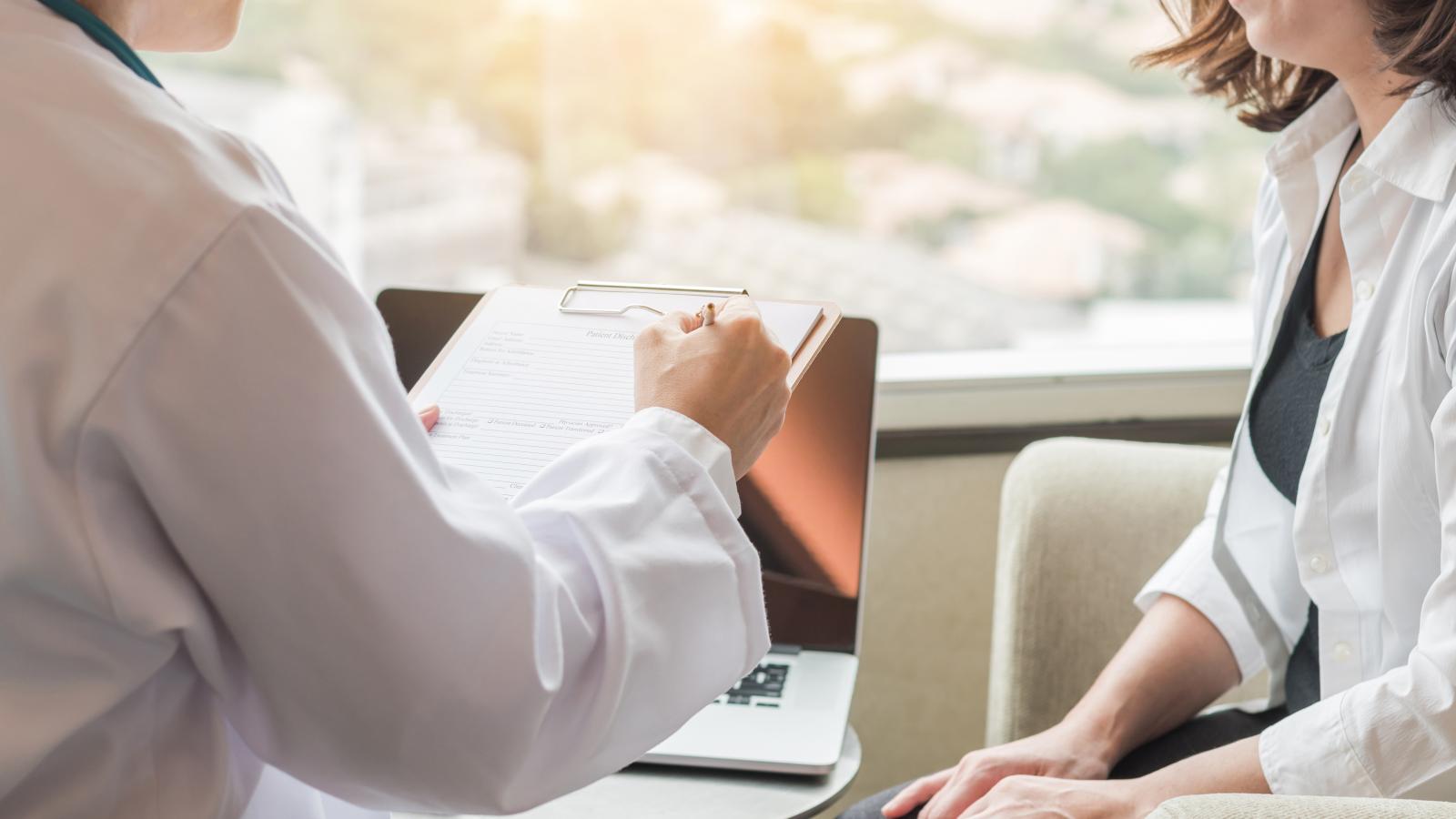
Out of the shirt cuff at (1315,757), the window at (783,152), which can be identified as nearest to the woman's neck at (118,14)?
the shirt cuff at (1315,757)

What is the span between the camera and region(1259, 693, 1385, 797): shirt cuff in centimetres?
93

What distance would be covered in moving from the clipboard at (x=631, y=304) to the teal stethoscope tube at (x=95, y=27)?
31cm

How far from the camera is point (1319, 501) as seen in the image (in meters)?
1.08

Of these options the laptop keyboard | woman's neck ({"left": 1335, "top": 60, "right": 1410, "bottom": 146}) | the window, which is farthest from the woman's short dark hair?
the laptop keyboard

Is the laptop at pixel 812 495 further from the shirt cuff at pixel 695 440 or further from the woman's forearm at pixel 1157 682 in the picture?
the shirt cuff at pixel 695 440

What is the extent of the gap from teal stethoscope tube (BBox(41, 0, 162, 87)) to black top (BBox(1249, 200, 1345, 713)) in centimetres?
95

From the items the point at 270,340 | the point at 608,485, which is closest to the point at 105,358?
the point at 270,340

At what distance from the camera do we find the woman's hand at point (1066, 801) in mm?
977

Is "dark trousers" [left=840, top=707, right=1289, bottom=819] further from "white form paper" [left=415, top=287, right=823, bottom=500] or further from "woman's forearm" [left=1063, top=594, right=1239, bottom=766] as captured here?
"white form paper" [left=415, top=287, right=823, bottom=500]

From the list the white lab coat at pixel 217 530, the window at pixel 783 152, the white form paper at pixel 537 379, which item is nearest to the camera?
the white lab coat at pixel 217 530

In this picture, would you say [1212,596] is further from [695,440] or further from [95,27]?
[95,27]

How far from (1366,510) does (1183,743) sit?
288 mm

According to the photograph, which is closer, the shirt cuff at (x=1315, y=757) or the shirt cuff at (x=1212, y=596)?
the shirt cuff at (x=1315, y=757)

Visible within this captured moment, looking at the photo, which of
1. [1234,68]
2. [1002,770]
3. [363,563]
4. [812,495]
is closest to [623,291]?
[812,495]
